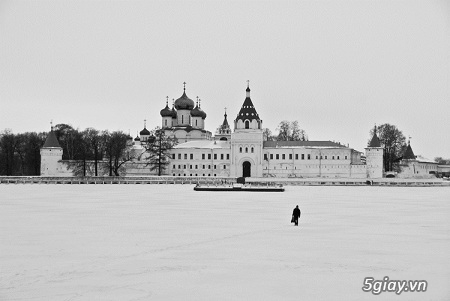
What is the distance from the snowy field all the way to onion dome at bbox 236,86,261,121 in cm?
5137

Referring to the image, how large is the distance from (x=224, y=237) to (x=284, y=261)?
3.47 metres

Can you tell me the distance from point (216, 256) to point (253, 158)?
59.3 meters

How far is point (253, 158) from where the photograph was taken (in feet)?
234

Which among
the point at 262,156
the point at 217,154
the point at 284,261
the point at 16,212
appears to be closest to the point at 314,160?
the point at 262,156

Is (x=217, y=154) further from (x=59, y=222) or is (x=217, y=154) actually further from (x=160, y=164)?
(x=59, y=222)

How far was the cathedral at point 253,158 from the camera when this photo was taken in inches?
2741

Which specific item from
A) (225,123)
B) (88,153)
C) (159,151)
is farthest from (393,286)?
(225,123)

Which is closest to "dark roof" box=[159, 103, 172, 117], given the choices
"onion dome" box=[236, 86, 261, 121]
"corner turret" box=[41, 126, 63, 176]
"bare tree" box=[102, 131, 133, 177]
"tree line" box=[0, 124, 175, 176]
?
"tree line" box=[0, 124, 175, 176]

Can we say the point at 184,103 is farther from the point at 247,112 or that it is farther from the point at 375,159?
the point at 375,159

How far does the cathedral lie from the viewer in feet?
228

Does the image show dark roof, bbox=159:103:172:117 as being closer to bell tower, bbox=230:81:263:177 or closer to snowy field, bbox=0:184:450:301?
bell tower, bbox=230:81:263:177

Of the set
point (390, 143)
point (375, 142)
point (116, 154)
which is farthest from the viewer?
point (390, 143)

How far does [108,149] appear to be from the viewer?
66.5m

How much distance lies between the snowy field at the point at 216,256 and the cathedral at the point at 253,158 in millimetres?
50119
